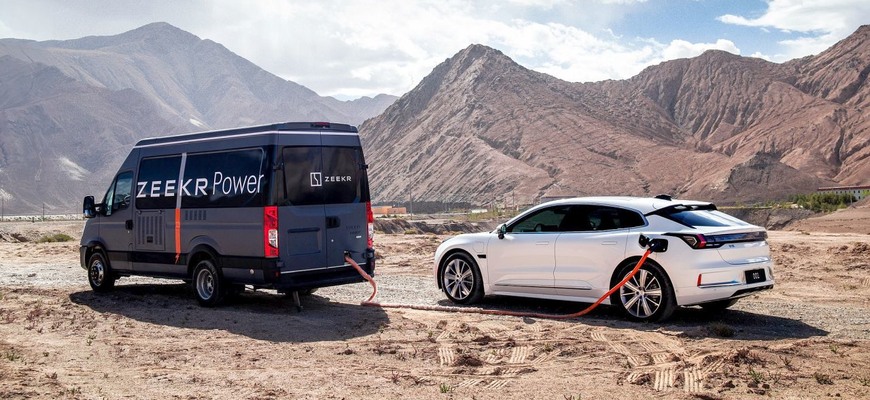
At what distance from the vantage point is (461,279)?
12273 mm

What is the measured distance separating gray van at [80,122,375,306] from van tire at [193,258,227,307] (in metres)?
0.01

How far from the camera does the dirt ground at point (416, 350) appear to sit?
708cm

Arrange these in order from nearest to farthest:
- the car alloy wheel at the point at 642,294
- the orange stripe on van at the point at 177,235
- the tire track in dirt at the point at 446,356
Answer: the tire track in dirt at the point at 446,356 → the car alloy wheel at the point at 642,294 → the orange stripe on van at the point at 177,235

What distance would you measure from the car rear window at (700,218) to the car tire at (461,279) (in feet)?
10.0

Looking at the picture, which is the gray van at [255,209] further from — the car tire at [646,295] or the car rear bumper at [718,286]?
the car rear bumper at [718,286]

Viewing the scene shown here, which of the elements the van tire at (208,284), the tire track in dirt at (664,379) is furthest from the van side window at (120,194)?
the tire track in dirt at (664,379)

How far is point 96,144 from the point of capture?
556ft

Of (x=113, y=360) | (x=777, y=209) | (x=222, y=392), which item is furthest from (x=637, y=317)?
(x=777, y=209)

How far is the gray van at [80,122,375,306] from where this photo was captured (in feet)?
36.9

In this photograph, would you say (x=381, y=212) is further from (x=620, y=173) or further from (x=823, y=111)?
(x=823, y=111)

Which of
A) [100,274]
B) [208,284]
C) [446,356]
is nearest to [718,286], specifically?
[446,356]

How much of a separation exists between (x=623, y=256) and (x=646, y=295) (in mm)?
554

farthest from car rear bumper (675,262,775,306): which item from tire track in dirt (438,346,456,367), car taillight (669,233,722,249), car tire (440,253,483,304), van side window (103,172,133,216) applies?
van side window (103,172,133,216)

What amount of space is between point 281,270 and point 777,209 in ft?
169
